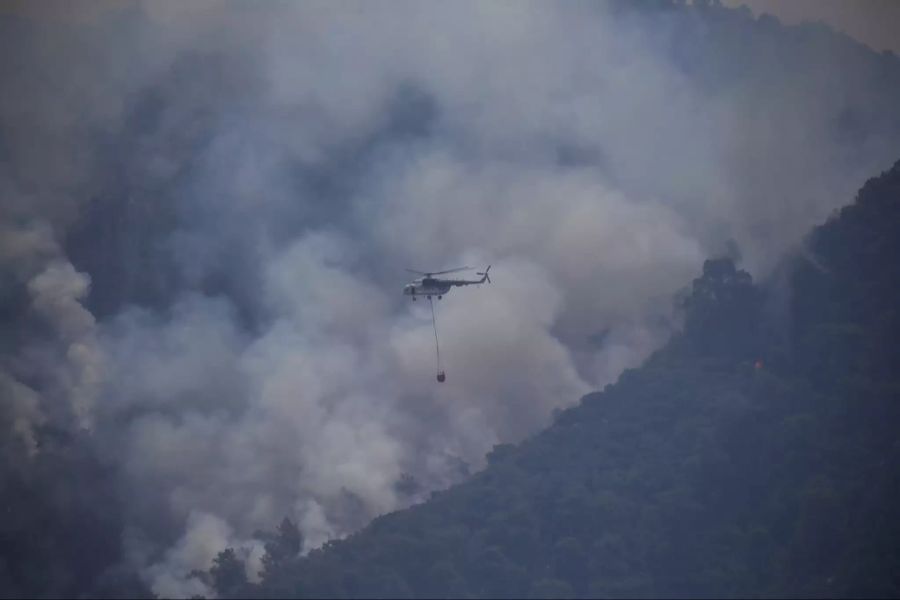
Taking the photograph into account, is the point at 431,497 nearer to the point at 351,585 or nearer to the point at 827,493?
the point at 351,585

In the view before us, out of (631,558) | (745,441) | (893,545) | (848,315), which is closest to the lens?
(893,545)

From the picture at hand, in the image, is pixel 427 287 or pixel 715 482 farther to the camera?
pixel 715 482

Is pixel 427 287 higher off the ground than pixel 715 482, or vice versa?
pixel 427 287

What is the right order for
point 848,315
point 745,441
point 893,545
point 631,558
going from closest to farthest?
point 893,545
point 631,558
point 745,441
point 848,315

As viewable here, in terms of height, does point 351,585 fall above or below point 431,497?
below

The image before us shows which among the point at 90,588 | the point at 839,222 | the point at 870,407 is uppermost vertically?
the point at 839,222

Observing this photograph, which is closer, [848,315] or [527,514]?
[527,514]

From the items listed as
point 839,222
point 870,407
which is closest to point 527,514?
point 870,407
